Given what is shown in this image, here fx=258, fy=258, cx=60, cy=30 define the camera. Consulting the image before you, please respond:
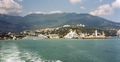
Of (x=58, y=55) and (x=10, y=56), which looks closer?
(x=10, y=56)

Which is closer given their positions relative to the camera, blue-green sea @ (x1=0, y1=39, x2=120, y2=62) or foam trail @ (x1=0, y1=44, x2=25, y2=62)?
foam trail @ (x1=0, y1=44, x2=25, y2=62)

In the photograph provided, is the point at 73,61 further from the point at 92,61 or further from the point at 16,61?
the point at 16,61

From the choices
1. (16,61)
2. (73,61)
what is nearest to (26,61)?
(16,61)

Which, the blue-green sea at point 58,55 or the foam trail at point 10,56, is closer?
the foam trail at point 10,56

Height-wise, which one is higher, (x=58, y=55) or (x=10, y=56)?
(x=10, y=56)

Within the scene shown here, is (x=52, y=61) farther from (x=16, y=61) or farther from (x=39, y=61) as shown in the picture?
(x=16, y=61)

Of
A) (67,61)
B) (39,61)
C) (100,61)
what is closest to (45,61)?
(39,61)

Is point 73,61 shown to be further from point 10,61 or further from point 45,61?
point 10,61
